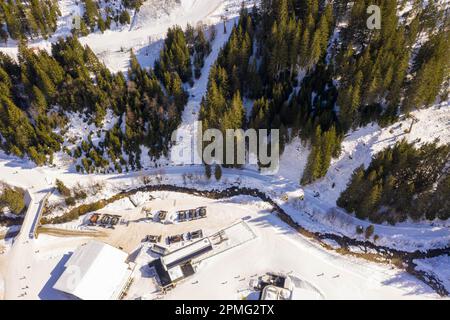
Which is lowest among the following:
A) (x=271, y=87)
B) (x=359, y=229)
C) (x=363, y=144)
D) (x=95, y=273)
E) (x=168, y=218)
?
(x=95, y=273)

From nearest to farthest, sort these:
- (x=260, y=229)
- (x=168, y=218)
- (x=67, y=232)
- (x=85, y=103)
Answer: (x=260, y=229) < (x=67, y=232) < (x=168, y=218) < (x=85, y=103)

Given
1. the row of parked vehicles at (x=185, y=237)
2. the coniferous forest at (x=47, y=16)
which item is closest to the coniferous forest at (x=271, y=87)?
the coniferous forest at (x=47, y=16)

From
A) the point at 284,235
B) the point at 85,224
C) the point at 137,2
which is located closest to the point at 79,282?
the point at 85,224

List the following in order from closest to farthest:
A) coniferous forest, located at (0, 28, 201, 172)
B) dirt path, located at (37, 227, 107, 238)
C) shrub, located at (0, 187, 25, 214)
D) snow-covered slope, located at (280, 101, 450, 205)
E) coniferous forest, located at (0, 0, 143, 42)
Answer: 1. dirt path, located at (37, 227, 107, 238)
2. shrub, located at (0, 187, 25, 214)
3. snow-covered slope, located at (280, 101, 450, 205)
4. coniferous forest, located at (0, 28, 201, 172)
5. coniferous forest, located at (0, 0, 143, 42)

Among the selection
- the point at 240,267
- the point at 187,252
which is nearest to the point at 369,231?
the point at 240,267

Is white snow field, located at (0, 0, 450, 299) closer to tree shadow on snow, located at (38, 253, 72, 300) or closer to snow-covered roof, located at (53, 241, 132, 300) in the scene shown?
tree shadow on snow, located at (38, 253, 72, 300)

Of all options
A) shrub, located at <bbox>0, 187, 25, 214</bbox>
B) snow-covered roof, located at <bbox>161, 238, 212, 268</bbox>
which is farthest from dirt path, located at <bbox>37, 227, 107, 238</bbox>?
snow-covered roof, located at <bbox>161, 238, 212, 268</bbox>

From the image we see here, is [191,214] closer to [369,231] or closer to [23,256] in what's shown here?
[23,256]

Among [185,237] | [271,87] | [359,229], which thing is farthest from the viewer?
[271,87]

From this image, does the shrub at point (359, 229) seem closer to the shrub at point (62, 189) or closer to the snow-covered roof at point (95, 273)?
the snow-covered roof at point (95, 273)

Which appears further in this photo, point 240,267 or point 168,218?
point 168,218
